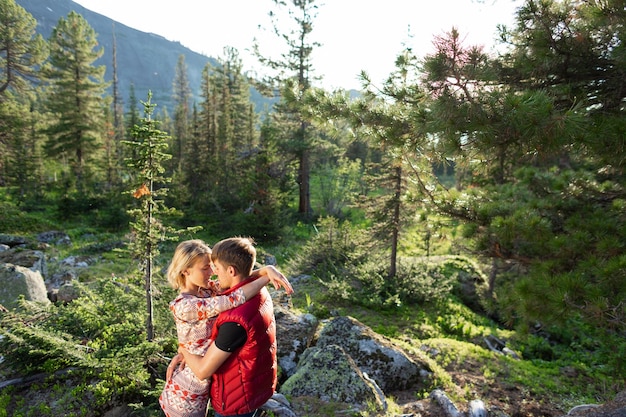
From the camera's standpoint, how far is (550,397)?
20.0ft

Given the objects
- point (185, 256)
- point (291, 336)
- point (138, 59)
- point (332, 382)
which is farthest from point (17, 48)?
point (138, 59)

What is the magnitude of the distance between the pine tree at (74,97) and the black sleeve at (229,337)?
2746 centimetres

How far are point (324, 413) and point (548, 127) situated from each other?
409 centimetres

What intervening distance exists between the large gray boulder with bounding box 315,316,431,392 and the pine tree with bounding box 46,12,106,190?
997 inches

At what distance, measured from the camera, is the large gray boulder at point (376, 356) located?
18.4 ft

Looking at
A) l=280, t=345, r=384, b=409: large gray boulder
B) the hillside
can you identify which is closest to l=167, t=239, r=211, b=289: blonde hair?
l=280, t=345, r=384, b=409: large gray boulder

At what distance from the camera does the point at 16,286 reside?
739 cm

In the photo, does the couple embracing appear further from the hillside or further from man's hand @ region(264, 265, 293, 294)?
the hillside

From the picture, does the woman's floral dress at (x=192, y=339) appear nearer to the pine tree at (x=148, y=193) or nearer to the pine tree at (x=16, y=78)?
the pine tree at (x=148, y=193)

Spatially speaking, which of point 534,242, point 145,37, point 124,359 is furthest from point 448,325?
point 145,37

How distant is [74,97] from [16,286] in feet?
76.1

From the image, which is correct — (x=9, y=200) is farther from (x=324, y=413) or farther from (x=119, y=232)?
(x=324, y=413)

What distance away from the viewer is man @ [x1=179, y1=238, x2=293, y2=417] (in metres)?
2.17

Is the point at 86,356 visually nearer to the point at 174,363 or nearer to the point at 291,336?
the point at 174,363
